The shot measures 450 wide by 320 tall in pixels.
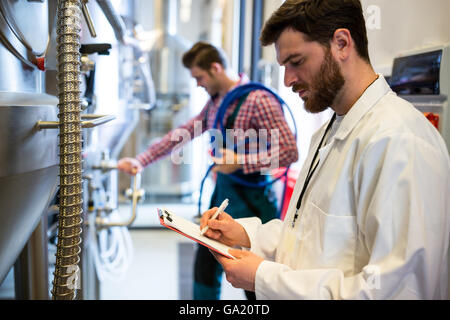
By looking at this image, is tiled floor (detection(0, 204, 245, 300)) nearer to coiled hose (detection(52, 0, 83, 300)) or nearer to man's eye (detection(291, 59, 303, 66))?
coiled hose (detection(52, 0, 83, 300))

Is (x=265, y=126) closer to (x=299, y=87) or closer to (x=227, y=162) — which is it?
(x=227, y=162)

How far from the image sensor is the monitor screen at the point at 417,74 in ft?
2.56

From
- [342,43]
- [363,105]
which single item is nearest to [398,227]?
[363,105]

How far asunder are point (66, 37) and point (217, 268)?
107cm

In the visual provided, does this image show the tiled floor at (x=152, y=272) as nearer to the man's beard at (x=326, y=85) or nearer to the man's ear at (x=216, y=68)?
the man's ear at (x=216, y=68)

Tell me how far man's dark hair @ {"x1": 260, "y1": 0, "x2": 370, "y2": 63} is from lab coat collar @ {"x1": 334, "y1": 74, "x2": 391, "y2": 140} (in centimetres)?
7

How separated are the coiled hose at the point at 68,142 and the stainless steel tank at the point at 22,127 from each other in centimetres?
6

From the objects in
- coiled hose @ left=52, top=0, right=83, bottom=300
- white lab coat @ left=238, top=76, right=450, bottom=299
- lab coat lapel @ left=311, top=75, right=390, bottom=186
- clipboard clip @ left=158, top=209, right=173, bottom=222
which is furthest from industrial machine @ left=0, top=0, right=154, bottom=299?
lab coat lapel @ left=311, top=75, right=390, bottom=186

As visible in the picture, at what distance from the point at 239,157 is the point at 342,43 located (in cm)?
70

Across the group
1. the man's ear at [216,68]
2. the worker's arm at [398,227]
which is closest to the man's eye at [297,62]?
the worker's arm at [398,227]

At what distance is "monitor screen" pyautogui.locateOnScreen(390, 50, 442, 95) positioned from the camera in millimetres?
780

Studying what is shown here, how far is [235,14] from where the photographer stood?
3.03 metres

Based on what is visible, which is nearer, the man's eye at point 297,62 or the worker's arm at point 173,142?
the man's eye at point 297,62
